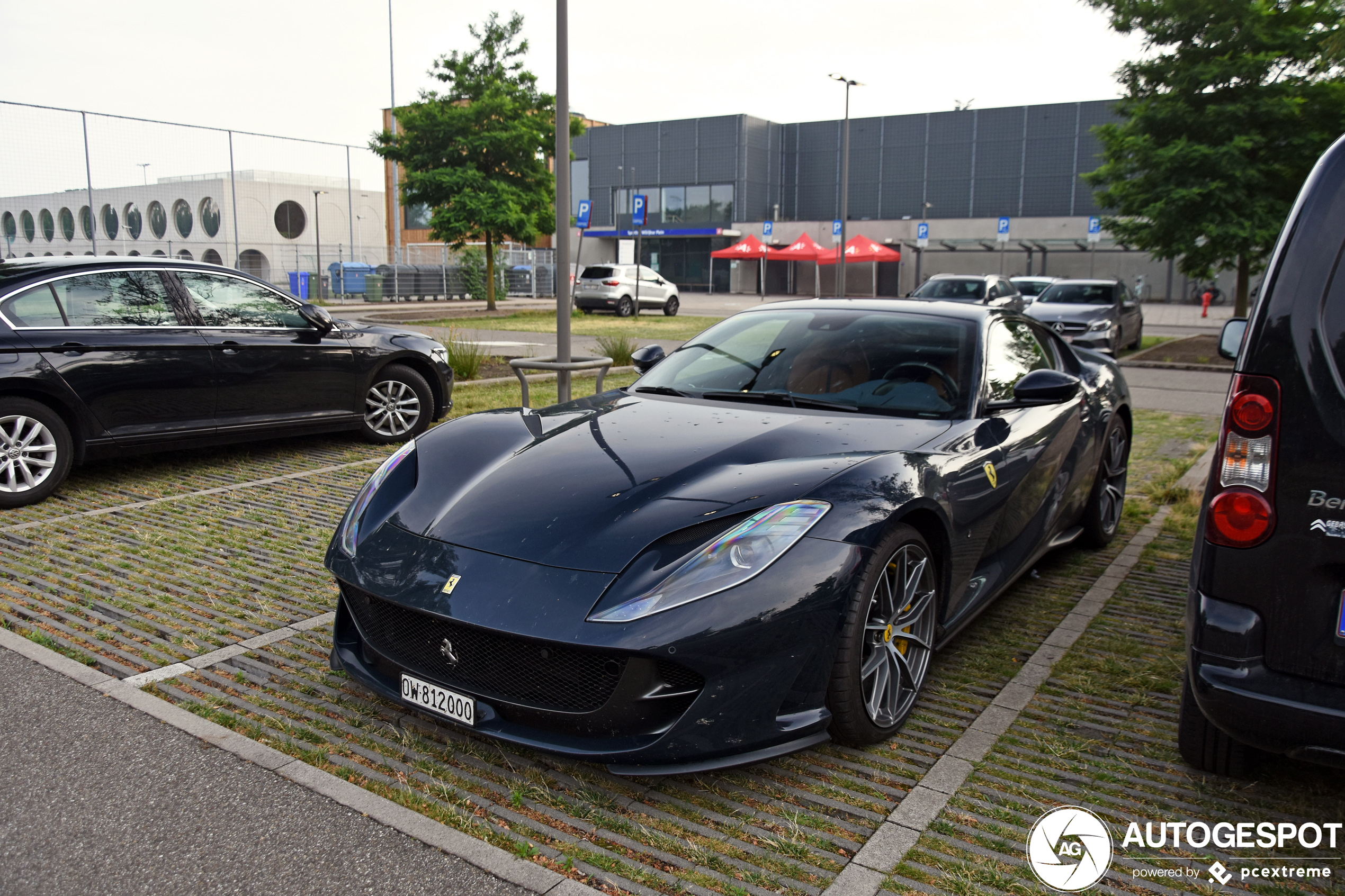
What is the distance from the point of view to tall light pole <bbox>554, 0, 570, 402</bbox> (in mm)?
8195

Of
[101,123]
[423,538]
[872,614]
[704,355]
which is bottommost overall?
[872,614]

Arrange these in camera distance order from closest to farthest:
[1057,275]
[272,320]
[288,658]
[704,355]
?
[288,658]
[704,355]
[272,320]
[1057,275]

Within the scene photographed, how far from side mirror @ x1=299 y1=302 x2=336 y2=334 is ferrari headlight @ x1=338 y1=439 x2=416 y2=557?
4345 mm

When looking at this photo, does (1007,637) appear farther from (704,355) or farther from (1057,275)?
(1057,275)

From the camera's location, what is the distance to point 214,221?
29031mm

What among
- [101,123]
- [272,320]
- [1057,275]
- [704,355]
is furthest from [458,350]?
[1057,275]

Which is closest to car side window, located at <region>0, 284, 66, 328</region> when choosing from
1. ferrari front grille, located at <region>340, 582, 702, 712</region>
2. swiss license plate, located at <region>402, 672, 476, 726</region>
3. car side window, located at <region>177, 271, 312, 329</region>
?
car side window, located at <region>177, 271, 312, 329</region>

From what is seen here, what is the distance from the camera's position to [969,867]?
2705 millimetres

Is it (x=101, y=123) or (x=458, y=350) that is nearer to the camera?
(x=458, y=350)

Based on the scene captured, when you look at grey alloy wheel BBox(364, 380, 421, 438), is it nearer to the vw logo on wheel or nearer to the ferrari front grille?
the ferrari front grille

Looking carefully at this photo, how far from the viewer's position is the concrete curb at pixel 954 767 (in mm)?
2689

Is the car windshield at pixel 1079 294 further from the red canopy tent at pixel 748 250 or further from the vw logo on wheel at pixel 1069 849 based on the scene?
the red canopy tent at pixel 748 250

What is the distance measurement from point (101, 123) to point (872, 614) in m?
21.3

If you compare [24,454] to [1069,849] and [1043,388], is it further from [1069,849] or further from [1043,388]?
[1069,849]
